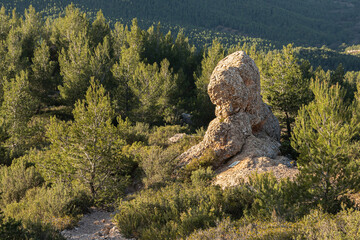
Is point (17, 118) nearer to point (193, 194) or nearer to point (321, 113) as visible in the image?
point (193, 194)

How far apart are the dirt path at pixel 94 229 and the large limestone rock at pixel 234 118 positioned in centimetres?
511

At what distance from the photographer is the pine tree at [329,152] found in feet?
26.8

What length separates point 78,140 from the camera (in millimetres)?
11539

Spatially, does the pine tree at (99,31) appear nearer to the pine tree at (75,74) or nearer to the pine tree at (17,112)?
the pine tree at (75,74)

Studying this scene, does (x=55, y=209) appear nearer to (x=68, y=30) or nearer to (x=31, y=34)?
(x=68, y=30)

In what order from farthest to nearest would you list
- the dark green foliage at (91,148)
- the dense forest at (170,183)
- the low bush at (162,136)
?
1. the low bush at (162,136)
2. the dark green foliage at (91,148)
3. the dense forest at (170,183)

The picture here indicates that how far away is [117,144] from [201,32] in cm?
19911

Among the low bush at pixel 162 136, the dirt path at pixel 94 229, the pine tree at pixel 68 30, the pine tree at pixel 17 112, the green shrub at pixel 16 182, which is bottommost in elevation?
the dirt path at pixel 94 229

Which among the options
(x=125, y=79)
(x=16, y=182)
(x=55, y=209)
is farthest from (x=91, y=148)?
(x=125, y=79)

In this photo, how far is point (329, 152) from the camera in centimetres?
825

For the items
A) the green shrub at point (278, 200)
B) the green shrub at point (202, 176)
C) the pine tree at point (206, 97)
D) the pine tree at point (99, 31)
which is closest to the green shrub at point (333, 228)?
the green shrub at point (278, 200)

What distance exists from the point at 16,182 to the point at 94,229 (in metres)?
5.80

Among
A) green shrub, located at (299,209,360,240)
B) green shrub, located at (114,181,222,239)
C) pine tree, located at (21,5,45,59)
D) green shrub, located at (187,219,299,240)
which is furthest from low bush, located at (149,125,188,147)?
pine tree, located at (21,5,45,59)

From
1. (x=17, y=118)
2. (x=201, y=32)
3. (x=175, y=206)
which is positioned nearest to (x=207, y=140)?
(x=175, y=206)
